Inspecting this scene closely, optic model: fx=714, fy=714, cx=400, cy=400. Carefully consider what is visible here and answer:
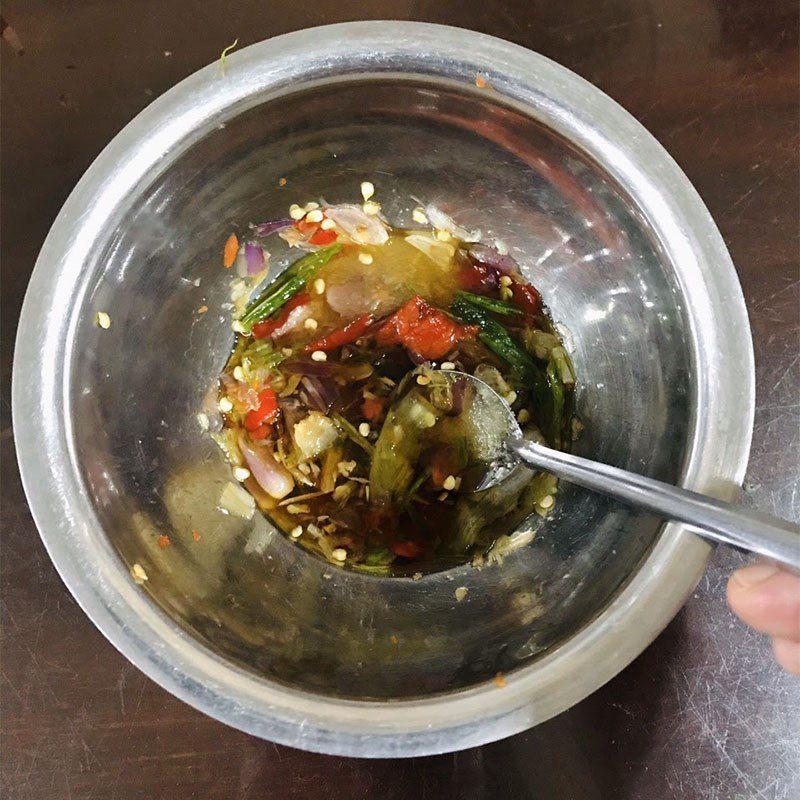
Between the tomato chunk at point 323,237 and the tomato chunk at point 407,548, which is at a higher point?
the tomato chunk at point 323,237

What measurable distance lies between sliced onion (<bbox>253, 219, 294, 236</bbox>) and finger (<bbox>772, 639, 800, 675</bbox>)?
45.4 inches

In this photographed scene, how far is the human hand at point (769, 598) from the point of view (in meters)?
1.03

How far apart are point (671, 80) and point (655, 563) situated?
3.61 ft

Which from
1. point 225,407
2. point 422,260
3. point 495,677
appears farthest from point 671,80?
point 495,677

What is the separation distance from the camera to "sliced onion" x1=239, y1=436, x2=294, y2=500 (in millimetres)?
1490

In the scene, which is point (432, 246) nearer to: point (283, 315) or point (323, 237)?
point (323, 237)

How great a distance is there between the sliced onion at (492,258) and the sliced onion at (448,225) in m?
0.02

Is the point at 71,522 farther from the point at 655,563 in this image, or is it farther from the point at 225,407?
the point at 655,563

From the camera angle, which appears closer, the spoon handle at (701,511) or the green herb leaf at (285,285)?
the spoon handle at (701,511)

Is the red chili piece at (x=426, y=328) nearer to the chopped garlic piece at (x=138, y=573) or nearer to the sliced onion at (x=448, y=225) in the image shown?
the sliced onion at (x=448, y=225)

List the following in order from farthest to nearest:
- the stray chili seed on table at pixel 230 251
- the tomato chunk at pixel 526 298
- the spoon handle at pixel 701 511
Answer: the tomato chunk at pixel 526 298 → the stray chili seed on table at pixel 230 251 → the spoon handle at pixel 701 511

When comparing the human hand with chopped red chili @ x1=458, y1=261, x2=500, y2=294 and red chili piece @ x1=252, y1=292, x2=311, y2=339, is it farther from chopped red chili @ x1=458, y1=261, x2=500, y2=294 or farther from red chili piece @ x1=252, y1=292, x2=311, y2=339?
red chili piece @ x1=252, y1=292, x2=311, y2=339

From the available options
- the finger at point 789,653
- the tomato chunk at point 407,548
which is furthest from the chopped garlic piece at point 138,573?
the finger at point 789,653

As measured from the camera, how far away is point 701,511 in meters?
0.95
